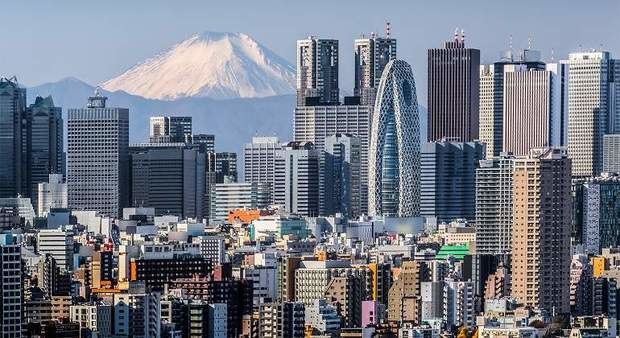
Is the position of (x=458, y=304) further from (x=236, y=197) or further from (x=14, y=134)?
(x=14, y=134)

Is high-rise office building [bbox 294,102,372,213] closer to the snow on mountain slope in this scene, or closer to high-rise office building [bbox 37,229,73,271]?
the snow on mountain slope

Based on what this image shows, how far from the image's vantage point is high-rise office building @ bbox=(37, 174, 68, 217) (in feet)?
193

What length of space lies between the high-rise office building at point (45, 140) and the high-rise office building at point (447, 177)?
8.42 meters

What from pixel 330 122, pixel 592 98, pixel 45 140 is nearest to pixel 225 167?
pixel 45 140

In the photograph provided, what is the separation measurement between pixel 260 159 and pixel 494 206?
730 inches

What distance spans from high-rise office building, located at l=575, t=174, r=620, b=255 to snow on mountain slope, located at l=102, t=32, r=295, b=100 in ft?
63.5

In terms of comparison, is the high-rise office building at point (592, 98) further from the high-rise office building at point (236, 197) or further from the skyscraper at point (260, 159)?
the high-rise office building at point (236, 197)

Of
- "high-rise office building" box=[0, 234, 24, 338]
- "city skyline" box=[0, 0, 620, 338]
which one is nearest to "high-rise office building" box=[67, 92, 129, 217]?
"city skyline" box=[0, 0, 620, 338]

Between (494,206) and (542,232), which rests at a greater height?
(494,206)

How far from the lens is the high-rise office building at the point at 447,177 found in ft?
198

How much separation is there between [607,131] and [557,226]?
29.2 meters

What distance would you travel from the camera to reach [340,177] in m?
62.8

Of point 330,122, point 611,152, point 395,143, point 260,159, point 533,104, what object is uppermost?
point 533,104

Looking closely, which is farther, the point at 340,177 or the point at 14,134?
the point at 340,177
